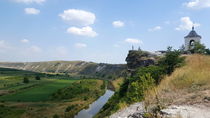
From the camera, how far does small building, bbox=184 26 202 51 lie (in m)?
36.1

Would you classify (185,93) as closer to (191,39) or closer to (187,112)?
(187,112)

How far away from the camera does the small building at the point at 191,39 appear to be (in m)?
36.1

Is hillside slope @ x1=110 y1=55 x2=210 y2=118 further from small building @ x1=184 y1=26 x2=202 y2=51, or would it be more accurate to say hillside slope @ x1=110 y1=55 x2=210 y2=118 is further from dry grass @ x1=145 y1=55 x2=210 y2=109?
small building @ x1=184 y1=26 x2=202 y2=51

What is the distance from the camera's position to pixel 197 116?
18.2 ft

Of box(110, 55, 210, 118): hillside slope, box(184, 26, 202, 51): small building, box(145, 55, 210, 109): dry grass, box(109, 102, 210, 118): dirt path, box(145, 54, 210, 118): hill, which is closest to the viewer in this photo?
box(109, 102, 210, 118): dirt path

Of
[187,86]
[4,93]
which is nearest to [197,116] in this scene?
[187,86]

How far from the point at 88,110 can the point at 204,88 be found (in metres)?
45.0

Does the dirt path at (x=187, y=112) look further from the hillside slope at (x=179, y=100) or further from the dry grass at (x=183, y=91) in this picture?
the dry grass at (x=183, y=91)

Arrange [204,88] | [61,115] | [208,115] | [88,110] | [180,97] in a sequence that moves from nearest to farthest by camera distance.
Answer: [208,115], [180,97], [204,88], [61,115], [88,110]

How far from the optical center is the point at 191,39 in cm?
3641

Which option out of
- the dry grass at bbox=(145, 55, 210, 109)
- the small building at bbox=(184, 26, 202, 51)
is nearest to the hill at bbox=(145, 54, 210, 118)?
the dry grass at bbox=(145, 55, 210, 109)

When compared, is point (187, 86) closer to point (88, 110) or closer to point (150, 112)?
point (150, 112)

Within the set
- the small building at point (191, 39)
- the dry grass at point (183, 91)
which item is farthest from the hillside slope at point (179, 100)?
the small building at point (191, 39)

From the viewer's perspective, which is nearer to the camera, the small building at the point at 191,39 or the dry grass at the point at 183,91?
the dry grass at the point at 183,91
